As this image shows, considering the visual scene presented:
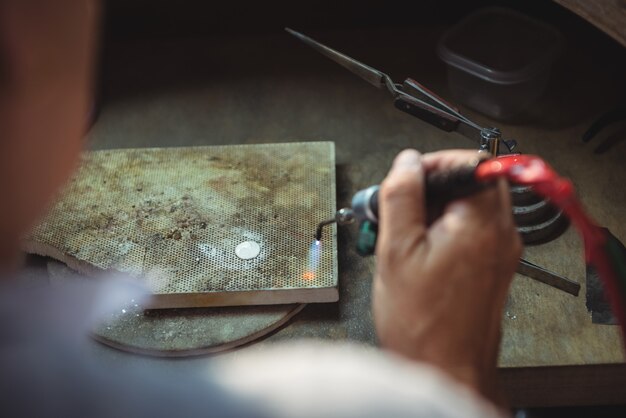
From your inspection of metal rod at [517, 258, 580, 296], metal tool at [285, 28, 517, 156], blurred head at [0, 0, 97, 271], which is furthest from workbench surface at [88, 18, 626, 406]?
blurred head at [0, 0, 97, 271]

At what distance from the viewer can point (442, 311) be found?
2.28 ft

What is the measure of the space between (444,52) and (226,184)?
56 centimetres

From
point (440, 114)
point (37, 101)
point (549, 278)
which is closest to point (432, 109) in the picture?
point (440, 114)

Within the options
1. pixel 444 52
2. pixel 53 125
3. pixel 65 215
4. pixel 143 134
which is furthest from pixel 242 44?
pixel 53 125

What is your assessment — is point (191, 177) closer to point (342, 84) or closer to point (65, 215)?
point (65, 215)

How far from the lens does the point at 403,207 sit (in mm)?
728

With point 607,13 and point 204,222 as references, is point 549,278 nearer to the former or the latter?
point 607,13

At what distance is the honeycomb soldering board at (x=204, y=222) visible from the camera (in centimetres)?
111

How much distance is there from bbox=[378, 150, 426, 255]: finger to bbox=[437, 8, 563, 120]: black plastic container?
751 millimetres

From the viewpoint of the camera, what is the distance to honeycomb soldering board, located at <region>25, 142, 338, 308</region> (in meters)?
1.11

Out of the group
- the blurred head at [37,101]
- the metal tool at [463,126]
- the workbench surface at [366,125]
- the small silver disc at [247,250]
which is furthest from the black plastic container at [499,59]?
the blurred head at [37,101]

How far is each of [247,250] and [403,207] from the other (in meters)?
0.48

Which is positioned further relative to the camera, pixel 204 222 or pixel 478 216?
pixel 204 222

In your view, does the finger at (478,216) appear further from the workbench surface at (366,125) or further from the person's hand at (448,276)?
the workbench surface at (366,125)
